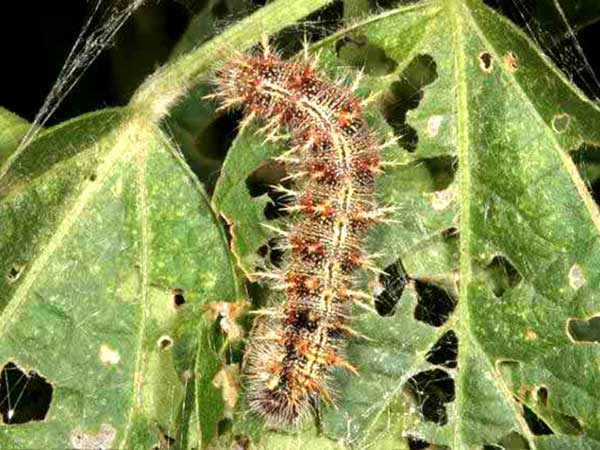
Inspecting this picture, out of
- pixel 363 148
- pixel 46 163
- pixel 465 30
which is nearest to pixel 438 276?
pixel 363 148

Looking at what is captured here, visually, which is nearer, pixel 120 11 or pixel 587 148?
pixel 587 148

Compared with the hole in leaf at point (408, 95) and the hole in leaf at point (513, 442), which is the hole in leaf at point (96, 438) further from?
the hole in leaf at point (408, 95)

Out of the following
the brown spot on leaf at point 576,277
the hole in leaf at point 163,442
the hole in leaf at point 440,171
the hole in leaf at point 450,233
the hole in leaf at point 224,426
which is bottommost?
the brown spot on leaf at point 576,277

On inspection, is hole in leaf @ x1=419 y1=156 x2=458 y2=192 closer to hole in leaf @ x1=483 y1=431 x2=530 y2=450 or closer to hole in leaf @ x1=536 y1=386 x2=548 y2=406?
hole in leaf @ x1=536 y1=386 x2=548 y2=406

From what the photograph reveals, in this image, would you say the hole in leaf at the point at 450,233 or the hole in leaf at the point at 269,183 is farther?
the hole in leaf at the point at 269,183

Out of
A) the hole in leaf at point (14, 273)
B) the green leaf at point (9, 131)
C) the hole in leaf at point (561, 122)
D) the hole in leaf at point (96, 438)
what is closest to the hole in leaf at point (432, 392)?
the hole in leaf at point (561, 122)

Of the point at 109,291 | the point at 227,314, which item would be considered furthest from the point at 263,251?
the point at 109,291

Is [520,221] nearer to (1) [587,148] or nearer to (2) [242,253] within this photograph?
(1) [587,148]
